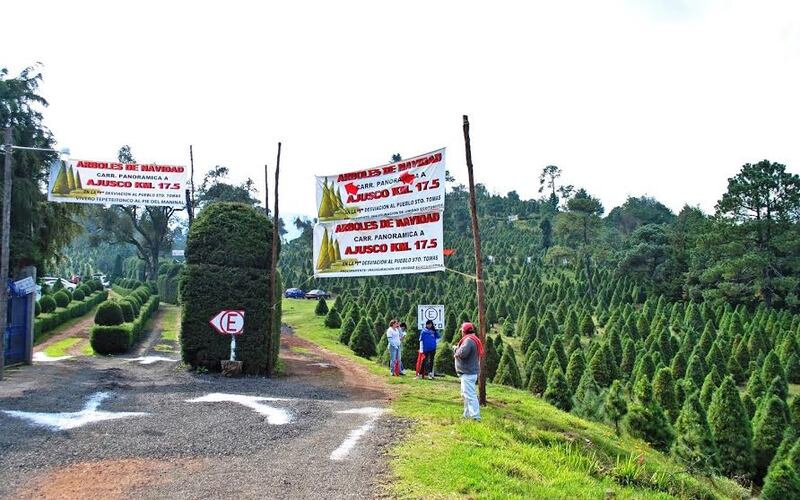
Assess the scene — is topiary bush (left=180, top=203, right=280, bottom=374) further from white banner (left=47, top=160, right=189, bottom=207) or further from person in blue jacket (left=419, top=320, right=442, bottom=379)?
person in blue jacket (left=419, top=320, right=442, bottom=379)

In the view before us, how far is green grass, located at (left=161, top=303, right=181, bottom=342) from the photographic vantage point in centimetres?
3031

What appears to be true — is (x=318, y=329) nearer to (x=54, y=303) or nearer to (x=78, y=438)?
(x=54, y=303)

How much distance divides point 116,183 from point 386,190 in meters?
9.17

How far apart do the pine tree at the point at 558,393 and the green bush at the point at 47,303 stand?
25206mm

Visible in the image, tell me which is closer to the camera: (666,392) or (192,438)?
(192,438)

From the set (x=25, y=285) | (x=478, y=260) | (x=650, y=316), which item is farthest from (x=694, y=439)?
(x=650, y=316)

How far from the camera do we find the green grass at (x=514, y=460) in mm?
7402

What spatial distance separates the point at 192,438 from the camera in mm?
9508

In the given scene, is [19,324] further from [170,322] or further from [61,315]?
[170,322]

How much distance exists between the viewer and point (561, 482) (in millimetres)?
7969

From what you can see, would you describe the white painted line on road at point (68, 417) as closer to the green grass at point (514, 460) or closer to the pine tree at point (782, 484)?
the green grass at point (514, 460)

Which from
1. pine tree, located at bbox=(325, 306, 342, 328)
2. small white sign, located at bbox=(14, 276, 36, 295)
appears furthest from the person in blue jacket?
pine tree, located at bbox=(325, 306, 342, 328)

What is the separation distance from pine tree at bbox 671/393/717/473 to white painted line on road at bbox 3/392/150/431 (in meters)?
11.8

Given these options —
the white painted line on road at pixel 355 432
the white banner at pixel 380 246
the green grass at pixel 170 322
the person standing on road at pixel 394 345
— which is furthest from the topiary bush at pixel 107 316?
the white painted line on road at pixel 355 432
